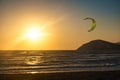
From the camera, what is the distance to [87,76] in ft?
62.3

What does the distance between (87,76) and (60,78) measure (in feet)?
7.02

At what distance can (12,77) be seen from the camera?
1894cm

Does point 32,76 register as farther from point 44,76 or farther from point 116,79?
point 116,79


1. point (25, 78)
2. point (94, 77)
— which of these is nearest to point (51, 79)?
point (25, 78)

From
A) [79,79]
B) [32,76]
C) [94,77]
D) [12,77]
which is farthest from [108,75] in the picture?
[12,77]

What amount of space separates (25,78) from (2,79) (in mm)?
1651

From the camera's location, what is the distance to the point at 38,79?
1864 centimetres

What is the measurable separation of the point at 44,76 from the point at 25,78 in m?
1.70

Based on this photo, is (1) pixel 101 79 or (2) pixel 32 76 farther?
(2) pixel 32 76

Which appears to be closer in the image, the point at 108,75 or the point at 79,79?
the point at 79,79

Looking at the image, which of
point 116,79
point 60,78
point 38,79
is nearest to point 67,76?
point 60,78

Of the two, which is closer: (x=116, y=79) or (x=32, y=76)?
(x=116, y=79)

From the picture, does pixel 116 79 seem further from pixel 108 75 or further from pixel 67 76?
pixel 67 76

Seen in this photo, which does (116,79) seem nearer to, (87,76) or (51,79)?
(87,76)
